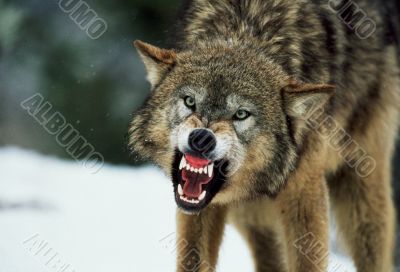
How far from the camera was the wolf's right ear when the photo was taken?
4.23 m

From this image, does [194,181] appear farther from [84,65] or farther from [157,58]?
[84,65]

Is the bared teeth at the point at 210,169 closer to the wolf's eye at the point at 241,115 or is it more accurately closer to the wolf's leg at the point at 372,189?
the wolf's eye at the point at 241,115

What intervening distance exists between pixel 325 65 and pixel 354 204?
49.9 inches

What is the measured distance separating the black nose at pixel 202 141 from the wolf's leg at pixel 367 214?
1.89 meters

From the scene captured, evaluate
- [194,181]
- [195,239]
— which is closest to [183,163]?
[194,181]

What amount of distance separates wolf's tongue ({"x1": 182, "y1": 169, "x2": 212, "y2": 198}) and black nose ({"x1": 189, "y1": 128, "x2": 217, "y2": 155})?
25 centimetres

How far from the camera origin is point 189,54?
4.29 metres

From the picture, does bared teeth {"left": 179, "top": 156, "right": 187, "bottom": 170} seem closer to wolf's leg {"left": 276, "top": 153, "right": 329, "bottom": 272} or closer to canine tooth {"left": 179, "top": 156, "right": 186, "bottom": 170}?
canine tooth {"left": 179, "top": 156, "right": 186, "bottom": 170}

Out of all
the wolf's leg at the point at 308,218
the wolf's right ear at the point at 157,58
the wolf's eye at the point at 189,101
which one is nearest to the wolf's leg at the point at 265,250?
the wolf's leg at the point at 308,218

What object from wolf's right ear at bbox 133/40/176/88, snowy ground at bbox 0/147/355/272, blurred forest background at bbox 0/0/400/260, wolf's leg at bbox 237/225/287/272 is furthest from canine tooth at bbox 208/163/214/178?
blurred forest background at bbox 0/0/400/260

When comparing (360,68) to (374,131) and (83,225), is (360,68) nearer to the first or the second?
(374,131)

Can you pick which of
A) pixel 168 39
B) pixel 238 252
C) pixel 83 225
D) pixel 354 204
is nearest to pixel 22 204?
pixel 83 225

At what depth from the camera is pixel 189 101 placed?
155 inches

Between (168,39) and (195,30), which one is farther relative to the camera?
(168,39)
